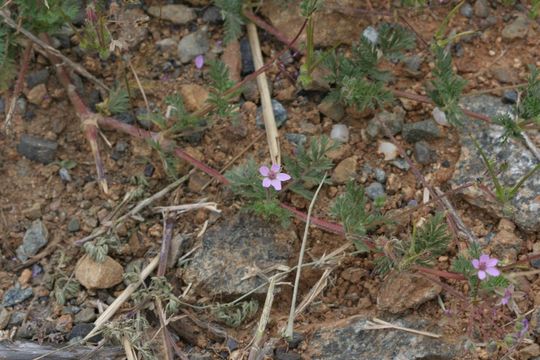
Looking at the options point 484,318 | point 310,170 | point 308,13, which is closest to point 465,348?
point 484,318

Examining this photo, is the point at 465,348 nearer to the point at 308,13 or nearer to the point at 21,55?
the point at 308,13

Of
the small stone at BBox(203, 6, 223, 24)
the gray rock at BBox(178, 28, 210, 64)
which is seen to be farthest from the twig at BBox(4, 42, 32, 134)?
the small stone at BBox(203, 6, 223, 24)

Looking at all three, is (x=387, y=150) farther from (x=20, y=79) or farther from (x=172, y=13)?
(x=20, y=79)

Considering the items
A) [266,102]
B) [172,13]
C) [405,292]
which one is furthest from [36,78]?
[405,292]

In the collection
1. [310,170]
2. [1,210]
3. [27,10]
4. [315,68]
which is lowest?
[1,210]

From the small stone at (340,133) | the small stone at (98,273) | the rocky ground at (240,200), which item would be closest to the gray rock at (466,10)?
the rocky ground at (240,200)

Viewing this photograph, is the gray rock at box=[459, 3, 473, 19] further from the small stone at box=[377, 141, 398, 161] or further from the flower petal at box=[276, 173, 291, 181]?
the flower petal at box=[276, 173, 291, 181]
